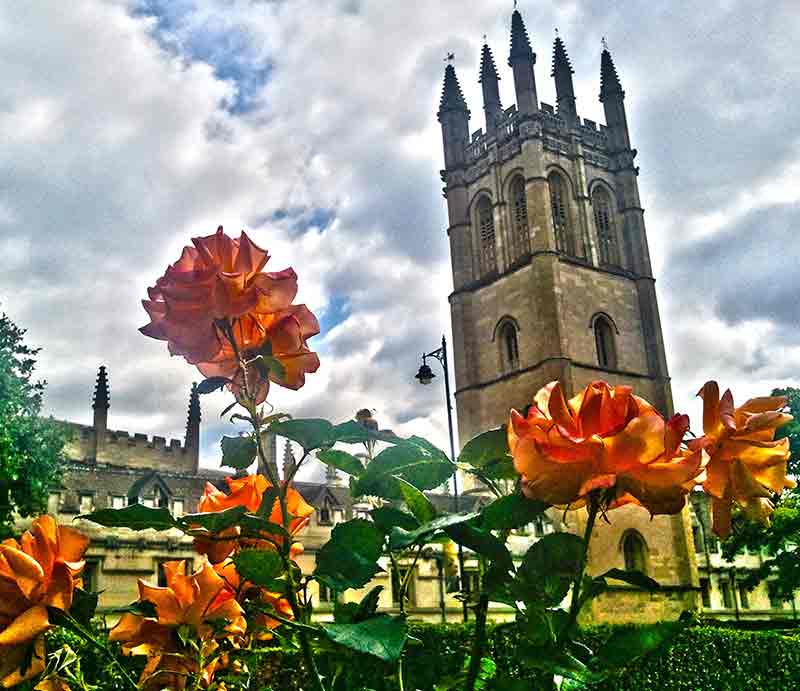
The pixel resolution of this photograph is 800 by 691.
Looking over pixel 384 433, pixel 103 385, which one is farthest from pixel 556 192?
pixel 384 433

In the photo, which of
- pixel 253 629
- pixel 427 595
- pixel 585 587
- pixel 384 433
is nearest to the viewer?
pixel 585 587

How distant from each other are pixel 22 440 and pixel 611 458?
19.5m

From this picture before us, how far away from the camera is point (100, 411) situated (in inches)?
1481

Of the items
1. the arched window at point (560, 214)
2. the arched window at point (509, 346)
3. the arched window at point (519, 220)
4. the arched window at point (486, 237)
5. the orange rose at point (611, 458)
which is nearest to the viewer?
the orange rose at point (611, 458)

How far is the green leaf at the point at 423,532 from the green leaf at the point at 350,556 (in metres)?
0.03

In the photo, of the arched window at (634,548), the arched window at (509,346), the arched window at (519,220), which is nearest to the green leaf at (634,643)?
the arched window at (634,548)

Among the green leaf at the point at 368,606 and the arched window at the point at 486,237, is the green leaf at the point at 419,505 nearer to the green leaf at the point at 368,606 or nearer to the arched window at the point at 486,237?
the green leaf at the point at 368,606

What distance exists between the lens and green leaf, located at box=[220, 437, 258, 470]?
1146 millimetres

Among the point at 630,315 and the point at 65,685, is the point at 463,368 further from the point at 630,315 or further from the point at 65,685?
the point at 65,685

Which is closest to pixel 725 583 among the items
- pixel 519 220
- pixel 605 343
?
pixel 605 343

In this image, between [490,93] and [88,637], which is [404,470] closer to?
[88,637]

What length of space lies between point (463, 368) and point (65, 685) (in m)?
32.1

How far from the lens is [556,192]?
34.5m

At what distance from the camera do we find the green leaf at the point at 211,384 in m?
1.09
